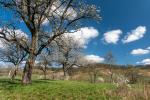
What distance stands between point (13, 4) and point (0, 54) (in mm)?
35342

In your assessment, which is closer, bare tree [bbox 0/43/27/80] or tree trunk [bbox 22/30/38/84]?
tree trunk [bbox 22/30/38/84]

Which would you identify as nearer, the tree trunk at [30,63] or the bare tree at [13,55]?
the tree trunk at [30,63]

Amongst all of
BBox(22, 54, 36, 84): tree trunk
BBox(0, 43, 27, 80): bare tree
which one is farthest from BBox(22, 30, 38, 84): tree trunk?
BBox(0, 43, 27, 80): bare tree

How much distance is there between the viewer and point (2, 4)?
2681cm

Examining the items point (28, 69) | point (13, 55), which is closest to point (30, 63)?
point (28, 69)

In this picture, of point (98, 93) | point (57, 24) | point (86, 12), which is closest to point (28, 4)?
point (57, 24)

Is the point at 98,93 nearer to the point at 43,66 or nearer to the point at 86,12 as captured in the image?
the point at 86,12

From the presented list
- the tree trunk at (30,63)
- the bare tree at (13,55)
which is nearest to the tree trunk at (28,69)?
the tree trunk at (30,63)

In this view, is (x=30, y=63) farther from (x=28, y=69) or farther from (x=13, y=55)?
(x=13, y=55)

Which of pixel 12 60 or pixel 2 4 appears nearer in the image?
pixel 2 4

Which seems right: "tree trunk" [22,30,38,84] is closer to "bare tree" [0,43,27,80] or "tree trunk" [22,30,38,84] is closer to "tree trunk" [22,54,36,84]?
"tree trunk" [22,54,36,84]

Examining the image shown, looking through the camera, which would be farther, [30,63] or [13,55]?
[13,55]

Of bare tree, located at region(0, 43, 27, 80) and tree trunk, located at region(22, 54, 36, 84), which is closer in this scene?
tree trunk, located at region(22, 54, 36, 84)

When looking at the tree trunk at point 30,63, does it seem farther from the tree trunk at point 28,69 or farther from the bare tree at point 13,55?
the bare tree at point 13,55
